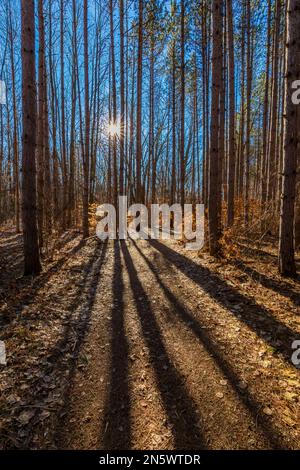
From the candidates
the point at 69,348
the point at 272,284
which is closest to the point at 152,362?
the point at 69,348

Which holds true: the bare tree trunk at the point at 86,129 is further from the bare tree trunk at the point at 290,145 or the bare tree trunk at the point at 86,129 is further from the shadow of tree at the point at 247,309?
the bare tree trunk at the point at 290,145

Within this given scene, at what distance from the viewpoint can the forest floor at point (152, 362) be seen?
2.05 metres

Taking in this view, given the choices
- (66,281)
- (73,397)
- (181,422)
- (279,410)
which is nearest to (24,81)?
(66,281)

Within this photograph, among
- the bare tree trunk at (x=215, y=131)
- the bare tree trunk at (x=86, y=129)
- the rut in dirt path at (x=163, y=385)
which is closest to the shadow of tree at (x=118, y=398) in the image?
the rut in dirt path at (x=163, y=385)

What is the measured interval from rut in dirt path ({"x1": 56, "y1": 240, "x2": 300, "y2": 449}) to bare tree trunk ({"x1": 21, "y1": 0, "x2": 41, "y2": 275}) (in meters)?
2.11

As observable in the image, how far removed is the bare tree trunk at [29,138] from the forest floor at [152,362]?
0.69 m

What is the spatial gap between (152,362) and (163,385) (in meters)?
0.38

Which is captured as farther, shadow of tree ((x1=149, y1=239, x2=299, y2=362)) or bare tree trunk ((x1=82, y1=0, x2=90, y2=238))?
bare tree trunk ((x1=82, y1=0, x2=90, y2=238))

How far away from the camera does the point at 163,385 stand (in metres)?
2.54

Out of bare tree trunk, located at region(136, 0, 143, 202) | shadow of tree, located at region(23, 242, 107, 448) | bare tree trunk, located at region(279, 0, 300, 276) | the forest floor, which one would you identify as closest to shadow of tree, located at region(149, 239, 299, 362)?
the forest floor

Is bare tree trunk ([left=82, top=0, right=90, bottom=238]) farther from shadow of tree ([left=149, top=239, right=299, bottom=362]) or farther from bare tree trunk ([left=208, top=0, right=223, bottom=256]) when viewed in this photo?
shadow of tree ([left=149, top=239, right=299, bottom=362])

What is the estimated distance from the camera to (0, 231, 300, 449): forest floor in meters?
2.05

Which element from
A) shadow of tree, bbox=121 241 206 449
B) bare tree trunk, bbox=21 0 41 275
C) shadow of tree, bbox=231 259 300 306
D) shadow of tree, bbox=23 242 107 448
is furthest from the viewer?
bare tree trunk, bbox=21 0 41 275

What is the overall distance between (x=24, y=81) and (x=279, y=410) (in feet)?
21.4
